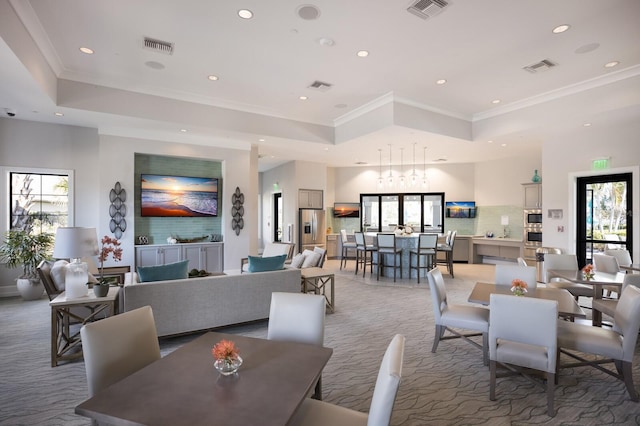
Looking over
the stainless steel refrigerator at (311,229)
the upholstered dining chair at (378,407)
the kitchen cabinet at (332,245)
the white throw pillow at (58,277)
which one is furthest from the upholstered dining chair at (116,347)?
the kitchen cabinet at (332,245)

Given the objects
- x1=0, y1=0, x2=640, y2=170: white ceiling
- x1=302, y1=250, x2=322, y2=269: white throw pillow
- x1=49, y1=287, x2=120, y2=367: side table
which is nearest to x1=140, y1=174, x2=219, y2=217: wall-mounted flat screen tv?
x1=0, y1=0, x2=640, y2=170: white ceiling

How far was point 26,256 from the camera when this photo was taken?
5.92 metres

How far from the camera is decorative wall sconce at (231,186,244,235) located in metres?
8.31

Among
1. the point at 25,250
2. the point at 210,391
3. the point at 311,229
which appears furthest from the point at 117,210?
the point at 210,391

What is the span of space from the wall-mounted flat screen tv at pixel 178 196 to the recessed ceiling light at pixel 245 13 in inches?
204

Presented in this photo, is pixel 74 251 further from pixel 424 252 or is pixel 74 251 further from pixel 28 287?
pixel 424 252

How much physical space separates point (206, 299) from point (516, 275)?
12.4 feet

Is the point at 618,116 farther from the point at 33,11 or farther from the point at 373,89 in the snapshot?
the point at 33,11

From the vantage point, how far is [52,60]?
4.80 m

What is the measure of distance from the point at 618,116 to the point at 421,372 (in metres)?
5.91

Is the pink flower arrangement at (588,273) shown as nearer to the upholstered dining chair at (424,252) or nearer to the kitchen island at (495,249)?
the upholstered dining chair at (424,252)

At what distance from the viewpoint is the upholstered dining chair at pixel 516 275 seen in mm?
3863

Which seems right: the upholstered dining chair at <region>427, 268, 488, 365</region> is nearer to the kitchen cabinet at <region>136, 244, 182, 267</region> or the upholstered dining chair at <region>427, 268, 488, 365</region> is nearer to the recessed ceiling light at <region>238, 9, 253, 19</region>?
the recessed ceiling light at <region>238, 9, 253, 19</region>

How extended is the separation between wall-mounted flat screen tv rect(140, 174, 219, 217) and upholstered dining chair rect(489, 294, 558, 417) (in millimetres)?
7239
